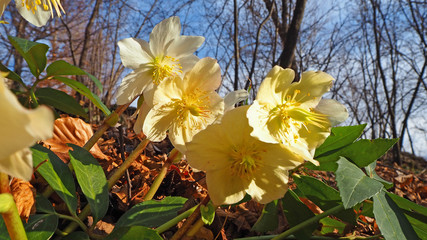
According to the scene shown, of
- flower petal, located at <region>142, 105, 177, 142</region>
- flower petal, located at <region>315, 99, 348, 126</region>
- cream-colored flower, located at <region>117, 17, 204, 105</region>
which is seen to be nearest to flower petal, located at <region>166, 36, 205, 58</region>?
cream-colored flower, located at <region>117, 17, 204, 105</region>

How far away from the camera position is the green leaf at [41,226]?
400 millimetres

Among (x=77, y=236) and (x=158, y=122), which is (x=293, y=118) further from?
(x=77, y=236)

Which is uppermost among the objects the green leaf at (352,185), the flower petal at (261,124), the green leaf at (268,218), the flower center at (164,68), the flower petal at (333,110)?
the flower center at (164,68)

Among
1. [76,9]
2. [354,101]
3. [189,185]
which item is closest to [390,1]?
[354,101]

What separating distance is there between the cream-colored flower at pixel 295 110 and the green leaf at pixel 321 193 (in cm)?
13

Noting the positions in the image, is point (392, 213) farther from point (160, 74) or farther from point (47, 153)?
point (47, 153)

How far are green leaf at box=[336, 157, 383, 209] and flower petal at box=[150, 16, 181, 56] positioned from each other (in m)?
0.31

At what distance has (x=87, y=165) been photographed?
494 millimetres

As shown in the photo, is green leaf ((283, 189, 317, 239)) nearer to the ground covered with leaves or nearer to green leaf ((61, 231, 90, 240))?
the ground covered with leaves

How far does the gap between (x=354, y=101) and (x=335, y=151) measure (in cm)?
921

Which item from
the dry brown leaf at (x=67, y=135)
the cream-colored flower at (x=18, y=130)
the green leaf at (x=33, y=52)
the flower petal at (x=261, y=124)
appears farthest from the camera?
the dry brown leaf at (x=67, y=135)

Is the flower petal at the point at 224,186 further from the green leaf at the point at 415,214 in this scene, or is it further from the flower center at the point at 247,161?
the green leaf at the point at 415,214

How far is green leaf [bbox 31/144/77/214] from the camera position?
44 centimetres

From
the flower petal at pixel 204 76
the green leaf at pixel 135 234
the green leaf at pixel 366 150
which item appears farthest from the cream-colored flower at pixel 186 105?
the green leaf at pixel 366 150
